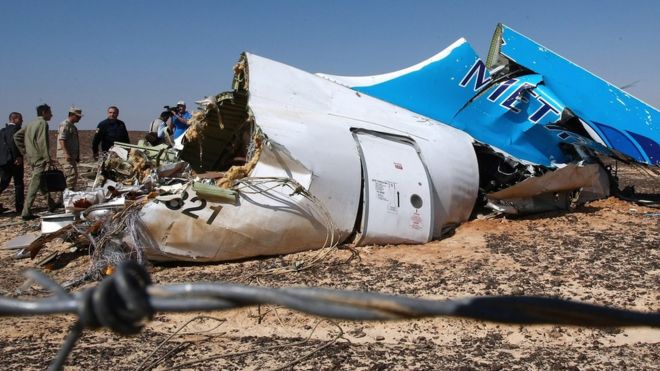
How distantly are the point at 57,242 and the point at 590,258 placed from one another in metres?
6.73

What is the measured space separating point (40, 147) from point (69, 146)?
1.64 ft

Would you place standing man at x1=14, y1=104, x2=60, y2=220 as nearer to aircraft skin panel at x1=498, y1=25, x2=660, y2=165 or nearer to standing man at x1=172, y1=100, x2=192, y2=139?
standing man at x1=172, y1=100, x2=192, y2=139

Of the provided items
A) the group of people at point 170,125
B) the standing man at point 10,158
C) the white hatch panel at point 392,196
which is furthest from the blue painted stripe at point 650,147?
the standing man at point 10,158

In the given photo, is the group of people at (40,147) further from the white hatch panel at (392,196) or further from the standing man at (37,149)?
the white hatch panel at (392,196)

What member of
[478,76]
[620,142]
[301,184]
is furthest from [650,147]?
[301,184]

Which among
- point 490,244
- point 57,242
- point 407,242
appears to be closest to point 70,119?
point 57,242

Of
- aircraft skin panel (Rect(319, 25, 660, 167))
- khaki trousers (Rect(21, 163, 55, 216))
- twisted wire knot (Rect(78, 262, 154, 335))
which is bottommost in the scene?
khaki trousers (Rect(21, 163, 55, 216))

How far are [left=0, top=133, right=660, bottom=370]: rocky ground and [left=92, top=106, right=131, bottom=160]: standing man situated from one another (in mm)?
2916

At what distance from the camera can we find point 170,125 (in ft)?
39.5

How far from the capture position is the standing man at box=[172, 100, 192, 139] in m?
11.8

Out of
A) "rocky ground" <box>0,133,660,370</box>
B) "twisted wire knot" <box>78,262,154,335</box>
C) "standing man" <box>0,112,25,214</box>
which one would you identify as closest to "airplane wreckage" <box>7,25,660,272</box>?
"rocky ground" <box>0,133,660,370</box>

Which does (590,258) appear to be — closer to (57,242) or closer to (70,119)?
(57,242)

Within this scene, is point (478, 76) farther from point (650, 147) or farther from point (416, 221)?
point (416, 221)

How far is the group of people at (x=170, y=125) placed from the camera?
11.5m
